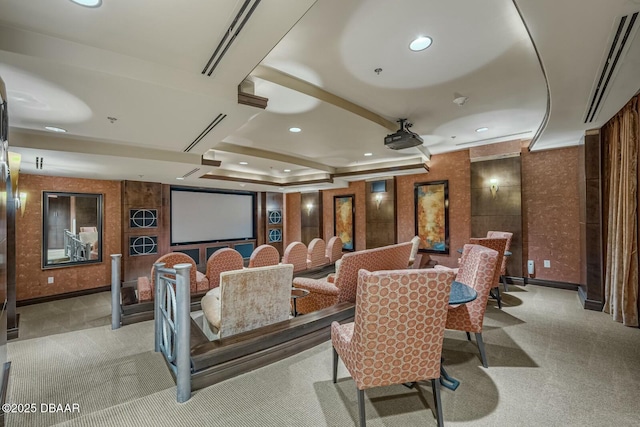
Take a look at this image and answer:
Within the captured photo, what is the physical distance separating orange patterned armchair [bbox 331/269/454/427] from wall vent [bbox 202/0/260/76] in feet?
5.31

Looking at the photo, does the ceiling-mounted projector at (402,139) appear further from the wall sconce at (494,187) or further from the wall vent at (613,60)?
the wall sconce at (494,187)

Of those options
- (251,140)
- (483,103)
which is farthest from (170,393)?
(483,103)

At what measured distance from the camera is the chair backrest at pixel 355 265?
333 centimetres

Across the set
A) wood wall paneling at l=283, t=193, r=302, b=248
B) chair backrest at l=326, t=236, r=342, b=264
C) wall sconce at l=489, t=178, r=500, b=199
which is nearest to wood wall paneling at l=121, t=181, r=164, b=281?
wood wall paneling at l=283, t=193, r=302, b=248

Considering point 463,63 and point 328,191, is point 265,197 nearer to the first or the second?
point 328,191

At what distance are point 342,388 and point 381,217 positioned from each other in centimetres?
542

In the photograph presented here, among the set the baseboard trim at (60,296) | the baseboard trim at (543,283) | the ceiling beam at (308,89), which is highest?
the ceiling beam at (308,89)

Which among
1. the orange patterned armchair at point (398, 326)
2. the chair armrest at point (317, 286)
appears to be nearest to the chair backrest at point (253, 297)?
the chair armrest at point (317, 286)

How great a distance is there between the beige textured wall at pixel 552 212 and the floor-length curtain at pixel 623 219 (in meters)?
1.31

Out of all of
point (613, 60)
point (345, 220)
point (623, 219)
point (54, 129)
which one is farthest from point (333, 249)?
point (613, 60)

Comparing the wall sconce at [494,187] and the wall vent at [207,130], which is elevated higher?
the wall vent at [207,130]

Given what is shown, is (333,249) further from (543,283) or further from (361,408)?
(361,408)

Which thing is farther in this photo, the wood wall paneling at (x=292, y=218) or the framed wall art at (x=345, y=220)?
the wood wall paneling at (x=292, y=218)

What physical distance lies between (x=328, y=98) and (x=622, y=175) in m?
3.85
